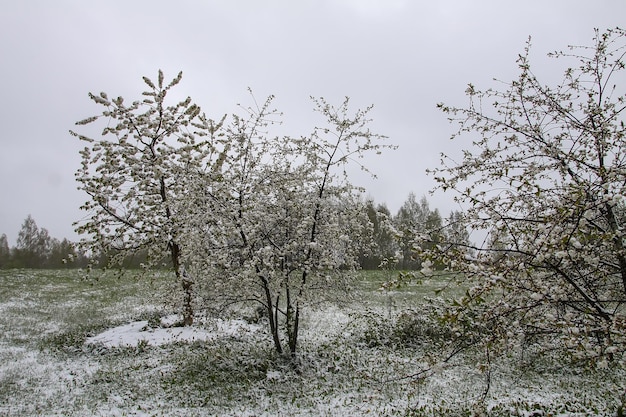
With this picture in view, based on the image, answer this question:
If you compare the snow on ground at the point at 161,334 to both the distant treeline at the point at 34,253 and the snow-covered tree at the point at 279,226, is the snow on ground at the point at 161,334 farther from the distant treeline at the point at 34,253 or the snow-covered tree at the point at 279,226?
the distant treeline at the point at 34,253

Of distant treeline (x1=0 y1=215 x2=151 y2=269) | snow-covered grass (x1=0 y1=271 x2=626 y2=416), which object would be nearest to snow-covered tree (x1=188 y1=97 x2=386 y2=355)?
snow-covered grass (x1=0 y1=271 x2=626 y2=416)

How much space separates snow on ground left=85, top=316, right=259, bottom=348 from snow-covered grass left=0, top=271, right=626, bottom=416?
0.06 meters

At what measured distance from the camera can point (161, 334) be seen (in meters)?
12.2

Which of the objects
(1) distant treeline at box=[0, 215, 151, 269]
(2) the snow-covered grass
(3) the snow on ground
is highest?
(1) distant treeline at box=[0, 215, 151, 269]

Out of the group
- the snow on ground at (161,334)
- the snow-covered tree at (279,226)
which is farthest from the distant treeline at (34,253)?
the snow-covered tree at (279,226)

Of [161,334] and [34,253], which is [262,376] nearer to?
[161,334]

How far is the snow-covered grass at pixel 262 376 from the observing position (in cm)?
724

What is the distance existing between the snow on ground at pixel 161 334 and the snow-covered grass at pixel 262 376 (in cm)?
6

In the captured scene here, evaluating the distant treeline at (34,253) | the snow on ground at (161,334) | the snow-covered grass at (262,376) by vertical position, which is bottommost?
the snow-covered grass at (262,376)

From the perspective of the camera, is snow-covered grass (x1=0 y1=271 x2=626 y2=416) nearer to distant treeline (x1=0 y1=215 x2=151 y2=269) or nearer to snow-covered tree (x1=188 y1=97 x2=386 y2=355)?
snow-covered tree (x1=188 y1=97 x2=386 y2=355)

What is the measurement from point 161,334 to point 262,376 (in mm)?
5116

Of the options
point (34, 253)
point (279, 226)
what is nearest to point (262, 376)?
point (279, 226)

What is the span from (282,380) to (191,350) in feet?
11.0

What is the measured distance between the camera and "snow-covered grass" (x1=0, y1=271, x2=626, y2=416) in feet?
23.7
